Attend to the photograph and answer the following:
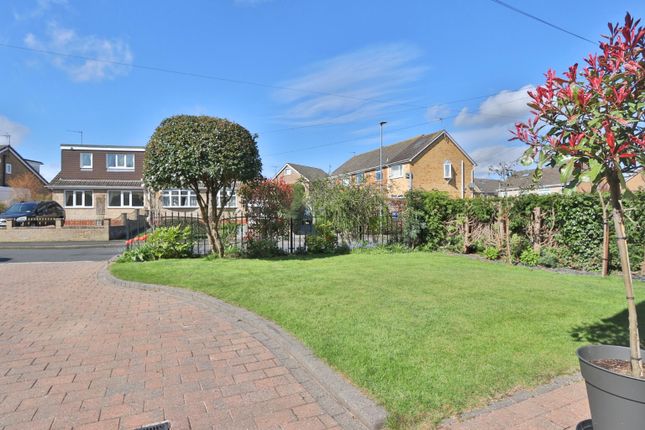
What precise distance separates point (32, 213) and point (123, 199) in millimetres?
7324

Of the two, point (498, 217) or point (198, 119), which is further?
point (498, 217)

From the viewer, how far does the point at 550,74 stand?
255 cm

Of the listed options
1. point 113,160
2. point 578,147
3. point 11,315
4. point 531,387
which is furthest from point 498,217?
point 113,160

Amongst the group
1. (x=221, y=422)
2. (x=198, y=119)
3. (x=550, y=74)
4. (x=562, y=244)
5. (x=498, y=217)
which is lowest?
(x=221, y=422)

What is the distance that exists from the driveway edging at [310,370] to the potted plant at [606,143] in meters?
1.41

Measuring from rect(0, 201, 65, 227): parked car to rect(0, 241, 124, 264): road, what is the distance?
327cm

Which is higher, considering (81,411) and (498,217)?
(498,217)

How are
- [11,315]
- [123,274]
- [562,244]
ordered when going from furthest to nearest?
[562,244]
[123,274]
[11,315]

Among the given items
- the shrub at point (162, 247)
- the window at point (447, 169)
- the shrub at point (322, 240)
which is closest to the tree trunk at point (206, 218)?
the shrub at point (162, 247)

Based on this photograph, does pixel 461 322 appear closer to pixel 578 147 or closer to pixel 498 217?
pixel 578 147

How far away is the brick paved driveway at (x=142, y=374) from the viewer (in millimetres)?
2871

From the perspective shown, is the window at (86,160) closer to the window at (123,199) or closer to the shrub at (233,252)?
the window at (123,199)

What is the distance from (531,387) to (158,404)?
3.05m

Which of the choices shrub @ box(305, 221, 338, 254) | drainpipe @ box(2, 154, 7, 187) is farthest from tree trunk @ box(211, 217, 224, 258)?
drainpipe @ box(2, 154, 7, 187)
